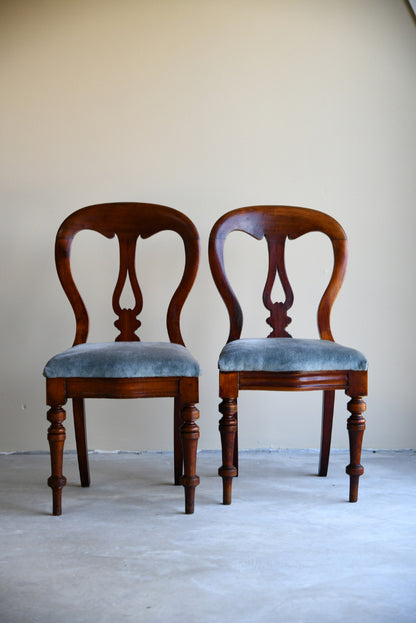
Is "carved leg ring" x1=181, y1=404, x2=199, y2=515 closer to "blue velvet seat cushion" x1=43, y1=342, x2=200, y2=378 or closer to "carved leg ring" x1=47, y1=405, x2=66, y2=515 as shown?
"blue velvet seat cushion" x1=43, y1=342, x2=200, y2=378

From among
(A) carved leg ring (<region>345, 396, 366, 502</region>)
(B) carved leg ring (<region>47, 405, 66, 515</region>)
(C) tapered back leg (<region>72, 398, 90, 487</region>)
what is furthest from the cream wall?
(B) carved leg ring (<region>47, 405, 66, 515</region>)

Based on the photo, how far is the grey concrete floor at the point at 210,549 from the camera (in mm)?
1239

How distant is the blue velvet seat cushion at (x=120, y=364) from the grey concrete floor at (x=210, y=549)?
43 cm

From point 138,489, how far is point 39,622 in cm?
93

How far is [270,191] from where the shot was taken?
268 cm

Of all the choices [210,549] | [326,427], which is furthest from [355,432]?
[210,549]

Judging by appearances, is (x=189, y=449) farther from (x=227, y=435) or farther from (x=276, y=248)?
(x=276, y=248)

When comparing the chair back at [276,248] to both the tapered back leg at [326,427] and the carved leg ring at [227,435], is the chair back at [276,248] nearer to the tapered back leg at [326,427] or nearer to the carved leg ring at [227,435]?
the tapered back leg at [326,427]

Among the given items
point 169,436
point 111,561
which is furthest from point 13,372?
point 111,561

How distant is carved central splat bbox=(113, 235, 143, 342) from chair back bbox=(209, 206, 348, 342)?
30 centimetres

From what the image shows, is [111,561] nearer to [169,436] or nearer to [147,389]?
[147,389]

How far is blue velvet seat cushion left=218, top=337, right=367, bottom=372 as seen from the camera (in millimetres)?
1867

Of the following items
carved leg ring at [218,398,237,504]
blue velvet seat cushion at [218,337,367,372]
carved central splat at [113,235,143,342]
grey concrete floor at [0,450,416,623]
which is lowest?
grey concrete floor at [0,450,416,623]

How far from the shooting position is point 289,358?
187cm
